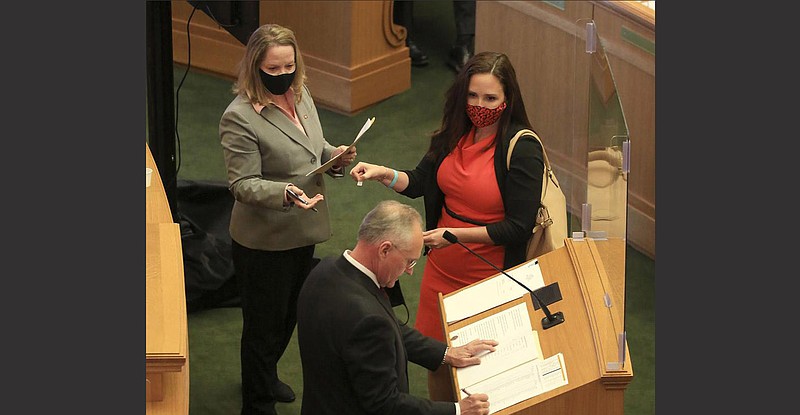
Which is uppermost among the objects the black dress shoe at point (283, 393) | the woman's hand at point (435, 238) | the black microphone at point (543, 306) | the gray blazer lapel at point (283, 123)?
the gray blazer lapel at point (283, 123)

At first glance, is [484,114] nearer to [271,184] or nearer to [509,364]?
[271,184]

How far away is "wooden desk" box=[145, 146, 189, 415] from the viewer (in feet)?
14.3

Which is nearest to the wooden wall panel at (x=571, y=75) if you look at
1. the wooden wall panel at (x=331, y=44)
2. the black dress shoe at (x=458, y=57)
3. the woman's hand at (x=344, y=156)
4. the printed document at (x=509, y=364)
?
the wooden wall panel at (x=331, y=44)

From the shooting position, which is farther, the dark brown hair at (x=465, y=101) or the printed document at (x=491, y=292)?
the dark brown hair at (x=465, y=101)

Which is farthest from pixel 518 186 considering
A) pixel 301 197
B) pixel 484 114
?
pixel 301 197

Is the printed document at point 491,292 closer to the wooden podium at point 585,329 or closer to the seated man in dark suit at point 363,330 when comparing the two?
the wooden podium at point 585,329

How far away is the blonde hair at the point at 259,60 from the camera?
16.8 feet

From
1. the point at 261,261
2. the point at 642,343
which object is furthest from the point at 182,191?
the point at 642,343

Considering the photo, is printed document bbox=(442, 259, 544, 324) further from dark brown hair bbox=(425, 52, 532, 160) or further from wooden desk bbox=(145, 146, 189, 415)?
wooden desk bbox=(145, 146, 189, 415)

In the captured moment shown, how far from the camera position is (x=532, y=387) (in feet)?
14.4

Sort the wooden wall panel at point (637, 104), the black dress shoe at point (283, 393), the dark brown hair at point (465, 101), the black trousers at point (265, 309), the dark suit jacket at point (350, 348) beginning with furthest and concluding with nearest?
1. the wooden wall panel at point (637, 104)
2. the black dress shoe at point (283, 393)
3. the black trousers at point (265, 309)
4. the dark brown hair at point (465, 101)
5. the dark suit jacket at point (350, 348)

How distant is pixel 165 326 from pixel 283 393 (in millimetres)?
1501

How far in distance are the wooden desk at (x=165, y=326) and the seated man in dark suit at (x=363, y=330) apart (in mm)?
426

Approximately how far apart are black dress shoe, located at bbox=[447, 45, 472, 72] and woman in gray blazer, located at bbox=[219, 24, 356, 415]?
420 cm
